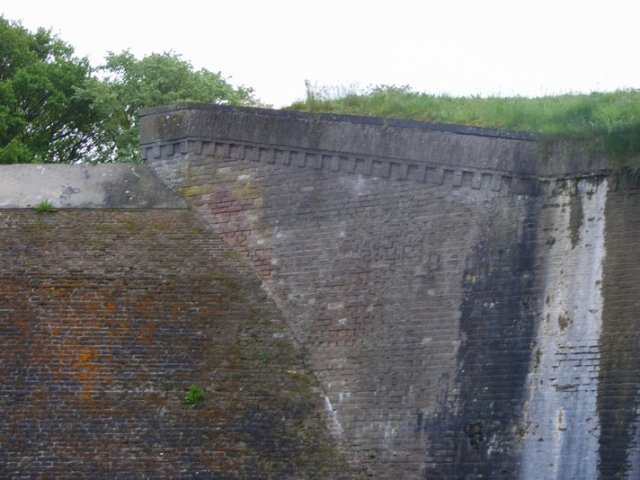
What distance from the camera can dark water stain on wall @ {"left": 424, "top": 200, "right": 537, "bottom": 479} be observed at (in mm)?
15445

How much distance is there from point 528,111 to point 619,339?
3563mm

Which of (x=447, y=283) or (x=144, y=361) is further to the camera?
(x=144, y=361)

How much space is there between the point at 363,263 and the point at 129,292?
2997 mm

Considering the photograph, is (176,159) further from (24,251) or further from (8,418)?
(8,418)

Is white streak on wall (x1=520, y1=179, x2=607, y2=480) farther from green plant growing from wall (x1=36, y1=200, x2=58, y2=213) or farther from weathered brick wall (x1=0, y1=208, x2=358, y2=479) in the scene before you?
green plant growing from wall (x1=36, y1=200, x2=58, y2=213)

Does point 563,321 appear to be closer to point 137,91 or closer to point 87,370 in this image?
point 87,370

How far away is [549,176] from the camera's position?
16.0 metres

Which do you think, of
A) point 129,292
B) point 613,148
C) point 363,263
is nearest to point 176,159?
point 129,292

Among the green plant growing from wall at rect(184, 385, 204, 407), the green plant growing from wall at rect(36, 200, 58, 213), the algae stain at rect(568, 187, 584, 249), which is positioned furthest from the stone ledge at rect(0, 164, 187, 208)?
the algae stain at rect(568, 187, 584, 249)

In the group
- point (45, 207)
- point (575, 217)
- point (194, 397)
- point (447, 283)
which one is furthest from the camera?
point (45, 207)

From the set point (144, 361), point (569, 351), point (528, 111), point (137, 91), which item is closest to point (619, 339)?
point (569, 351)

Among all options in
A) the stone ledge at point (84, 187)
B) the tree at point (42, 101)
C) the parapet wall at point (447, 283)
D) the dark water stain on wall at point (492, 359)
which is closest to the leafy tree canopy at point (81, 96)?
the tree at point (42, 101)

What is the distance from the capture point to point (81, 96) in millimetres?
26656

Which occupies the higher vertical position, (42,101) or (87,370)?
(42,101)
